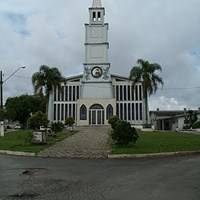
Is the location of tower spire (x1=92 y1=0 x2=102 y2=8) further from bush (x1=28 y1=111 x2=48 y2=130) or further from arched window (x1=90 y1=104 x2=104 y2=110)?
bush (x1=28 y1=111 x2=48 y2=130)

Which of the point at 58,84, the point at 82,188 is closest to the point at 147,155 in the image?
the point at 82,188

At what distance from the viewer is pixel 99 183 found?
9797 millimetres

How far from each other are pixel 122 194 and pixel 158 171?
4104 mm

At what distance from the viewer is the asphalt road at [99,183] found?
26.4 feet

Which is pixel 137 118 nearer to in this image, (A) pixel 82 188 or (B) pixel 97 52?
(B) pixel 97 52

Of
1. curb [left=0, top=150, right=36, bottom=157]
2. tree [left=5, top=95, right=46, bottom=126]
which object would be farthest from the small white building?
curb [left=0, top=150, right=36, bottom=157]

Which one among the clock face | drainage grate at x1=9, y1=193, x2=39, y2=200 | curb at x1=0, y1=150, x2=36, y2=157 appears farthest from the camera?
the clock face

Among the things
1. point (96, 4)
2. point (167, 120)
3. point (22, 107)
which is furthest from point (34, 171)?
point (167, 120)

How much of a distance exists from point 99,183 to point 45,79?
4507 cm

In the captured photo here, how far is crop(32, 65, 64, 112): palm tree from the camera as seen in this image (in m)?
53.5

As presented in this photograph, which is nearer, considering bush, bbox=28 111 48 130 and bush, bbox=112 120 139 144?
bush, bbox=112 120 139 144

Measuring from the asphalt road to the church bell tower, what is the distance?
56537 millimetres

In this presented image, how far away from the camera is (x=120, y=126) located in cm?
2161

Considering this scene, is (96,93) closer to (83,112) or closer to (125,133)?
(83,112)
